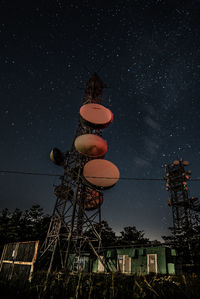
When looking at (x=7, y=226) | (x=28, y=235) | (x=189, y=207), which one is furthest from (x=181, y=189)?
(x=7, y=226)

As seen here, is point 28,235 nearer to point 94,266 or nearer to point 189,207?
point 94,266

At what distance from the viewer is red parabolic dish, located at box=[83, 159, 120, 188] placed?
13.4 m

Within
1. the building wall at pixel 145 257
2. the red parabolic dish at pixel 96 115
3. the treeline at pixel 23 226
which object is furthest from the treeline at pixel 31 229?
the red parabolic dish at pixel 96 115

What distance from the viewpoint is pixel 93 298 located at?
2750 millimetres

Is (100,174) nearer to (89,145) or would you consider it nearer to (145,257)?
(89,145)

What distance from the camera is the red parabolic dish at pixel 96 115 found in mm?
15203

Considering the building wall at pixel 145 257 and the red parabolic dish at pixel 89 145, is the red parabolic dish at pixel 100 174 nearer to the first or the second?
the red parabolic dish at pixel 89 145

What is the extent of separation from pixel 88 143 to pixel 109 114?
358 centimetres

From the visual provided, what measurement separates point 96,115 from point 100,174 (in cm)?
522

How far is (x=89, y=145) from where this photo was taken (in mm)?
14289

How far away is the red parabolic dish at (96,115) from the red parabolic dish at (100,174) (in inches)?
140

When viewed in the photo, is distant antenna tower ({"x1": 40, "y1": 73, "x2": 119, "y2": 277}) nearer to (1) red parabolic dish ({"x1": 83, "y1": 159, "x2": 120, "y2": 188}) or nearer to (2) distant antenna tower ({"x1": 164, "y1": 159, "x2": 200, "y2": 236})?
(1) red parabolic dish ({"x1": 83, "y1": 159, "x2": 120, "y2": 188})

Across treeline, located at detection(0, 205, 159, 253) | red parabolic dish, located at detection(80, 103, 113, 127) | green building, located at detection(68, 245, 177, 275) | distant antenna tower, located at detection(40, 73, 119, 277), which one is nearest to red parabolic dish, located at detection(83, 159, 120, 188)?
distant antenna tower, located at detection(40, 73, 119, 277)

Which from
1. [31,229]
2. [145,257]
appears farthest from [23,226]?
[145,257]
